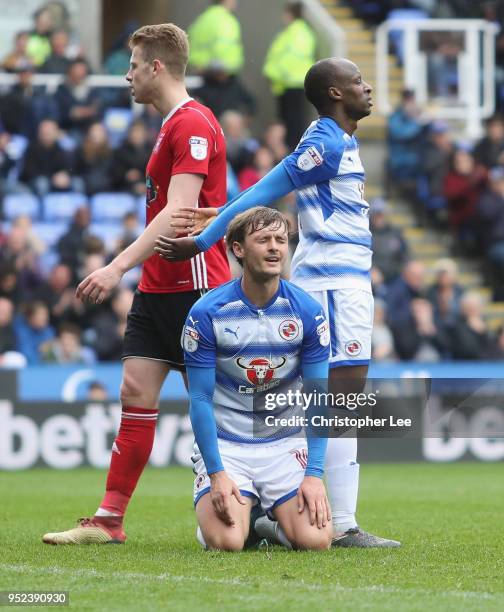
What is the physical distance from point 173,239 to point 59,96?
10159 mm

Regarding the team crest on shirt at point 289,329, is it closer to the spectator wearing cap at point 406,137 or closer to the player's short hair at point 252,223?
the player's short hair at point 252,223

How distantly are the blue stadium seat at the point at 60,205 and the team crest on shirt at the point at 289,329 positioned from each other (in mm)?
9398

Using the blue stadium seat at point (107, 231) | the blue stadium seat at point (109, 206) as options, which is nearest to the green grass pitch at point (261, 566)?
the blue stadium seat at point (107, 231)

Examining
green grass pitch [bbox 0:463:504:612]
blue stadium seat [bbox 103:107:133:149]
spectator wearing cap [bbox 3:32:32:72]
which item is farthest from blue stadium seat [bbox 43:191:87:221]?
green grass pitch [bbox 0:463:504:612]

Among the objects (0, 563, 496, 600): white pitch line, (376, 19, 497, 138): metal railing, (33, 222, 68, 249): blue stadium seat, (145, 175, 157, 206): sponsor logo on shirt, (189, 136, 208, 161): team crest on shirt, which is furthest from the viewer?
(376, 19, 497, 138): metal railing

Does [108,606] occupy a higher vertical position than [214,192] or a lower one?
lower

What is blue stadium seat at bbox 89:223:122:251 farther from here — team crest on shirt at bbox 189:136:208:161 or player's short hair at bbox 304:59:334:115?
player's short hair at bbox 304:59:334:115

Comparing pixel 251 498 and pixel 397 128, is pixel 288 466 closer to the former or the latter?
pixel 251 498

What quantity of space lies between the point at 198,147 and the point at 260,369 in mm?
1034

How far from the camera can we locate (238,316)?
20.3ft

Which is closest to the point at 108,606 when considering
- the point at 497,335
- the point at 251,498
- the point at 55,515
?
the point at 251,498

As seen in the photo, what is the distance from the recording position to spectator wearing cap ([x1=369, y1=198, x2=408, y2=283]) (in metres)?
15.8

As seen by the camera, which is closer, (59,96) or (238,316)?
(238,316)

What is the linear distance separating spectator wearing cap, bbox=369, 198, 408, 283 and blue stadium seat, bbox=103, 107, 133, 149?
294cm
